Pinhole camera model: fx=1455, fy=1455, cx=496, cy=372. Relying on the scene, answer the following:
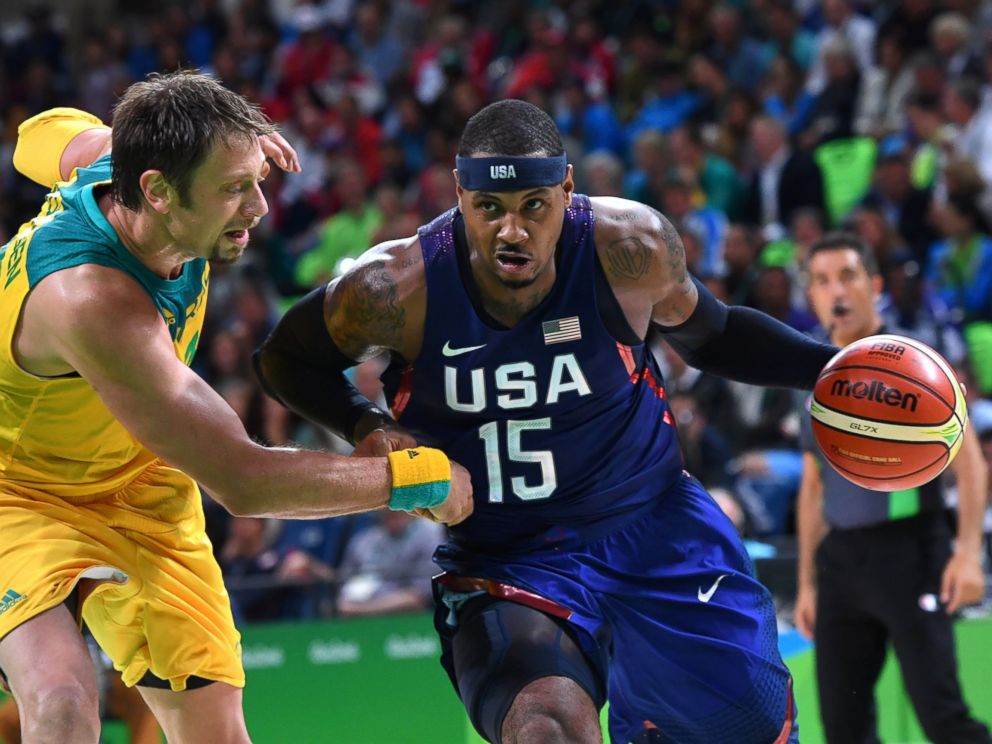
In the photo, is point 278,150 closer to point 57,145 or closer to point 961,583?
point 57,145

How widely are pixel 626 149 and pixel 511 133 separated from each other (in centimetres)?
828

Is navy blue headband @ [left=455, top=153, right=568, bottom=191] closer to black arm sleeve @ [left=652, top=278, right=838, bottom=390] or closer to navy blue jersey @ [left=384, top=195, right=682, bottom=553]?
navy blue jersey @ [left=384, top=195, right=682, bottom=553]

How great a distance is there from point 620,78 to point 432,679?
22.5ft

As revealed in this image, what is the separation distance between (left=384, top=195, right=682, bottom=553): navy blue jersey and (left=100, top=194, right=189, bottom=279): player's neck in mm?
757

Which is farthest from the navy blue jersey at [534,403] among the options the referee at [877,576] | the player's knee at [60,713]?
the referee at [877,576]

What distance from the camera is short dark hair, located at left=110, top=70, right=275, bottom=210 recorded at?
3.70 metres

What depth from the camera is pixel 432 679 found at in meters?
7.50

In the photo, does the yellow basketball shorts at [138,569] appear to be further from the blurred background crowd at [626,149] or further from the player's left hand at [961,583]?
the blurred background crowd at [626,149]

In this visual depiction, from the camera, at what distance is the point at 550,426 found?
4.20 m

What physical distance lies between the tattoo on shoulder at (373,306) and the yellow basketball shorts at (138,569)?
71cm

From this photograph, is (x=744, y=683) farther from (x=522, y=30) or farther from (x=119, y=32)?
(x=119, y=32)

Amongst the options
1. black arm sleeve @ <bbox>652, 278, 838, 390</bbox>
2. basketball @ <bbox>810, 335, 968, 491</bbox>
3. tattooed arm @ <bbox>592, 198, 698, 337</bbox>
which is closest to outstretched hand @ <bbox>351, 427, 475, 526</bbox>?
tattooed arm @ <bbox>592, 198, 698, 337</bbox>

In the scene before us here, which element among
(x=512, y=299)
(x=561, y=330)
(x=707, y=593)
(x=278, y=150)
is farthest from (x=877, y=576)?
(x=278, y=150)

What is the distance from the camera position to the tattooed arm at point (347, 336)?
13.8 feet
